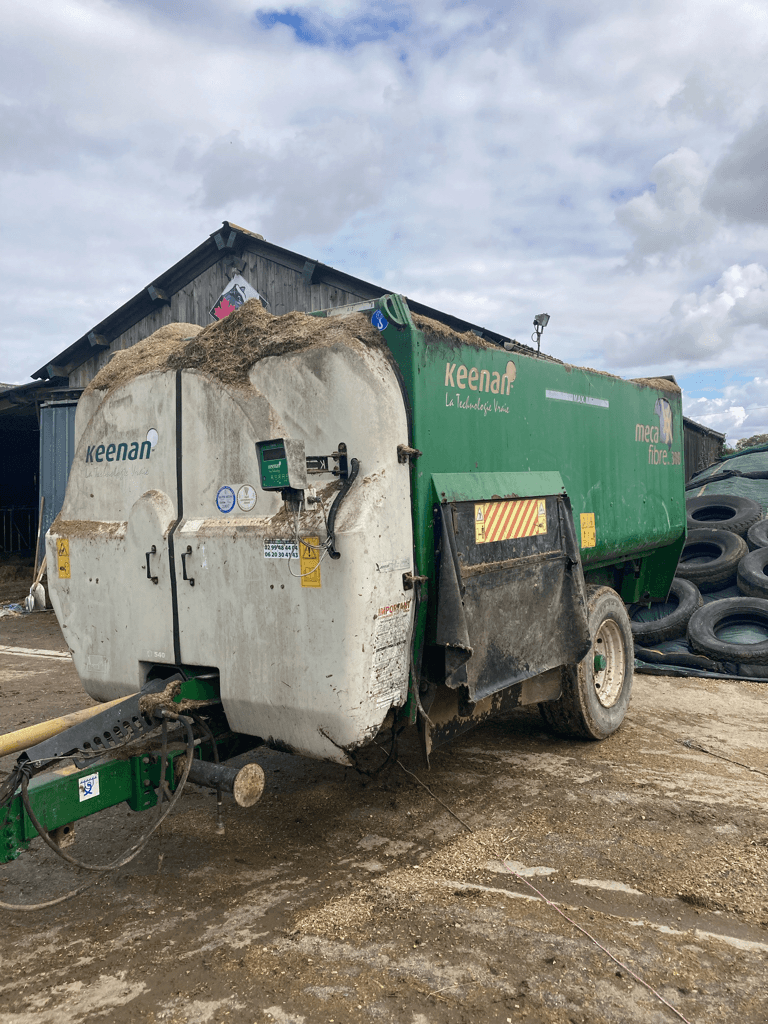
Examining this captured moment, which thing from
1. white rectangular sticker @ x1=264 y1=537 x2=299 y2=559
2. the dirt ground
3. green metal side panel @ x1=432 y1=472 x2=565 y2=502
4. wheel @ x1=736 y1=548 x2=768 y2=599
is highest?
green metal side panel @ x1=432 y1=472 x2=565 y2=502

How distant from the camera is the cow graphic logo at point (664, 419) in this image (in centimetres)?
661

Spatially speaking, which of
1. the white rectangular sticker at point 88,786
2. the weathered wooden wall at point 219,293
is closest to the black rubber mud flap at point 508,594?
the white rectangular sticker at point 88,786

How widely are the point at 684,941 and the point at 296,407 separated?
2.75 meters

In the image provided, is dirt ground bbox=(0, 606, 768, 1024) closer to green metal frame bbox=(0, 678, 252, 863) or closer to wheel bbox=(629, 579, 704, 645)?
green metal frame bbox=(0, 678, 252, 863)

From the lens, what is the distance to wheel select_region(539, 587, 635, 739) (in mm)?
5121

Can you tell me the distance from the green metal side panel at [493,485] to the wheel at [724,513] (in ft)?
19.6

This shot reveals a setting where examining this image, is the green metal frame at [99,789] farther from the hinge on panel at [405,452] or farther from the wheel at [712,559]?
the wheel at [712,559]

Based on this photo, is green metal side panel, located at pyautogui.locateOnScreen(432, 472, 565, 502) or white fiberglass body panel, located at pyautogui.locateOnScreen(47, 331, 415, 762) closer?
white fiberglass body panel, located at pyautogui.locateOnScreen(47, 331, 415, 762)

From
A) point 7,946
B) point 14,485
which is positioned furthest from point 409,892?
point 14,485

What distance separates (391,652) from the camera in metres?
3.47

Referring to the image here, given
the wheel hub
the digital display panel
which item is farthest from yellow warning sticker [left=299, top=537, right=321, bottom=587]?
the wheel hub

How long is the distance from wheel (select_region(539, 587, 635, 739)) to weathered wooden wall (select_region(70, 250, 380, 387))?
7.23 meters

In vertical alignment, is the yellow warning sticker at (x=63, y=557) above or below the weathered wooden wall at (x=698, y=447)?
below

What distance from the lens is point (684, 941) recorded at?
2959 millimetres
